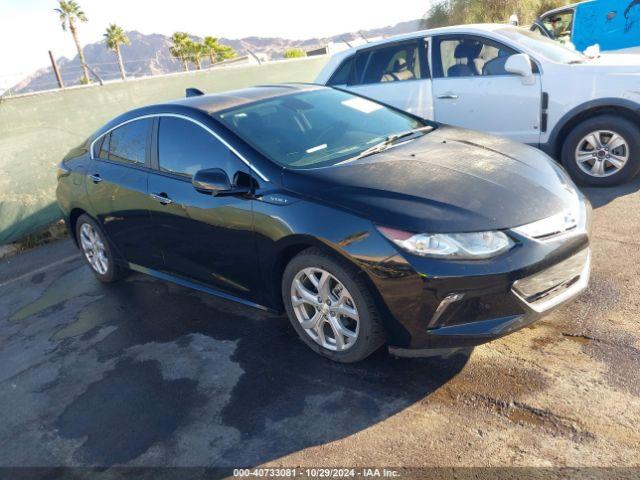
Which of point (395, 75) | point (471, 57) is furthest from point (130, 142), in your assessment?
point (471, 57)

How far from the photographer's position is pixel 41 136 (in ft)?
24.2

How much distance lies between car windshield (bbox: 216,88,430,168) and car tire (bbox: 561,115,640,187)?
7.10ft

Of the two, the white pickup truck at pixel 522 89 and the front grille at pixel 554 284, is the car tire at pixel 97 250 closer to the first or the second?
the front grille at pixel 554 284

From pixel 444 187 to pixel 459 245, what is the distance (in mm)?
441

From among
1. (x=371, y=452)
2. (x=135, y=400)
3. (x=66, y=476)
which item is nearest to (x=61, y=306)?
(x=135, y=400)

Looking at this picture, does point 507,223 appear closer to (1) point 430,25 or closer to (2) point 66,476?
(2) point 66,476

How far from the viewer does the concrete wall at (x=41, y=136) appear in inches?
276

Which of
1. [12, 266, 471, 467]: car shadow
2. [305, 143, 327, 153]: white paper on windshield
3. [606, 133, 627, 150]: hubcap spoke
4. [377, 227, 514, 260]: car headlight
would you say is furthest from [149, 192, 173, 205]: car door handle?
[606, 133, 627, 150]: hubcap spoke

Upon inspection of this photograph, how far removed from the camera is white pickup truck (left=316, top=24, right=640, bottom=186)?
544 cm

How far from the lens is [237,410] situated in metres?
3.02

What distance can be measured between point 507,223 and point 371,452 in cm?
130

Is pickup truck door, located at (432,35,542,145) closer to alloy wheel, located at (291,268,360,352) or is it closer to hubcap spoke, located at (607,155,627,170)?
hubcap spoke, located at (607,155,627,170)

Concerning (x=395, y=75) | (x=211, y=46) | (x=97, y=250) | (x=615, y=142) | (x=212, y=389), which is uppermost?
(x=211, y=46)

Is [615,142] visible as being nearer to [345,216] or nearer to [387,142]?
[387,142]
